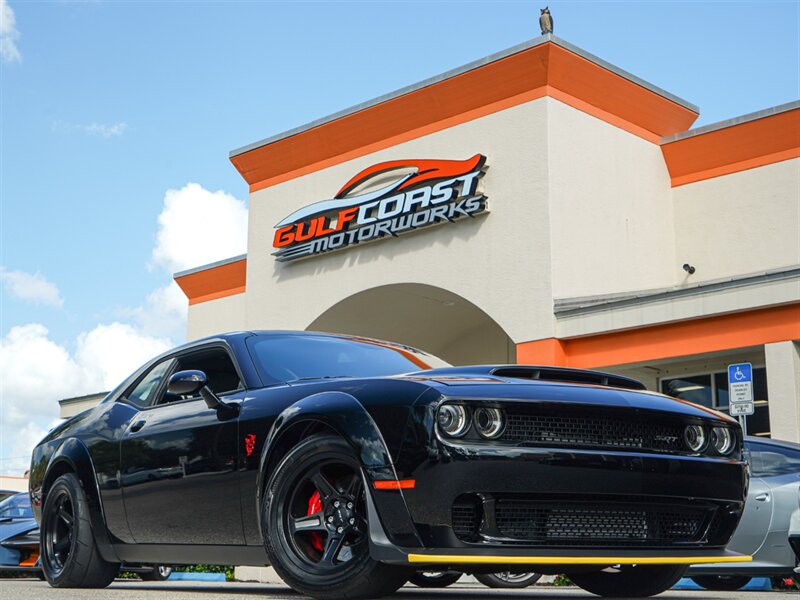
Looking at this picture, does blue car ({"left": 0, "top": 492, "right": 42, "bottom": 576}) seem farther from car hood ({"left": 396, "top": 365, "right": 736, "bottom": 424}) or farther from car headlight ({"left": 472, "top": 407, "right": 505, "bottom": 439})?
car headlight ({"left": 472, "top": 407, "right": 505, "bottom": 439})

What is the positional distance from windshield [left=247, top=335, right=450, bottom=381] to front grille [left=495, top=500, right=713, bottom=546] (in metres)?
1.56

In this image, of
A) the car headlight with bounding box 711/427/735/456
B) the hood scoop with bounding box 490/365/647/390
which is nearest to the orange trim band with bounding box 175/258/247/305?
the hood scoop with bounding box 490/365/647/390

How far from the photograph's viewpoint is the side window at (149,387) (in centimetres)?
681

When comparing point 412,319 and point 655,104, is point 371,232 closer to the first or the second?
point 412,319

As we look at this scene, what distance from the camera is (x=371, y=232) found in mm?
20812

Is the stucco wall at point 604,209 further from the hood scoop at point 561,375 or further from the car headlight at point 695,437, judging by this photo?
the car headlight at point 695,437

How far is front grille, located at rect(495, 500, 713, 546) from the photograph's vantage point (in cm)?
462

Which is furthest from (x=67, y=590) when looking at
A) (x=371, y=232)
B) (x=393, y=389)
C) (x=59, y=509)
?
(x=371, y=232)

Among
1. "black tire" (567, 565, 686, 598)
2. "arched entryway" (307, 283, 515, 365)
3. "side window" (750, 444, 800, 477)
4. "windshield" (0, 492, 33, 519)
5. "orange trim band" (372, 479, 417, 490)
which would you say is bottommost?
"black tire" (567, 565, 686, 598)

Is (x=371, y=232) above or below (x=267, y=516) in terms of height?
above

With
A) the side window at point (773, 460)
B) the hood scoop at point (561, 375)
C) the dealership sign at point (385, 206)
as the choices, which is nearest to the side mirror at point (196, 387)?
the hood scoop at point (561, 375)

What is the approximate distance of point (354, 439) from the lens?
4781 mm

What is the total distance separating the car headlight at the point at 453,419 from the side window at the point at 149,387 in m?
2.72

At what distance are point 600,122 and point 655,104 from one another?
4.75ft
